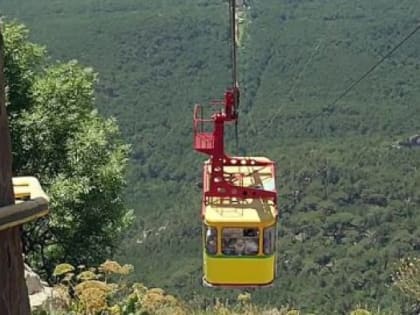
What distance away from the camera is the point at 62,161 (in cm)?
977

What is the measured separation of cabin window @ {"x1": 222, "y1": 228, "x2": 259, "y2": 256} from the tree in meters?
2.57

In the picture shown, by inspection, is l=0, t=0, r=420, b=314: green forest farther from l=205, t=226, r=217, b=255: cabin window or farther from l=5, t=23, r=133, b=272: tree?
l=205, t=226, r=217, b=255: cabin window

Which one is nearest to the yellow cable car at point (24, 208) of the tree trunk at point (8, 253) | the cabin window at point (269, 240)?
the tree trunk at point (8, 253)

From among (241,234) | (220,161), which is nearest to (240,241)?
(241,234)

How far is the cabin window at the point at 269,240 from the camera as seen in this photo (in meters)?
6.79

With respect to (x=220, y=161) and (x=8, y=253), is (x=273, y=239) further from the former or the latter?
(x=8, y=253)

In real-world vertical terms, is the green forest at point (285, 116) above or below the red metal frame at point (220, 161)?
below

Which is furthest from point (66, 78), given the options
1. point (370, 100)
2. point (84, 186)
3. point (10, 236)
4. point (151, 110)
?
point (370, 100)

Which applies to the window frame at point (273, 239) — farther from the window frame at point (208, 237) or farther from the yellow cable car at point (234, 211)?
the window frame at point (208, 237)

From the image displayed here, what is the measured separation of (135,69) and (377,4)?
31.3 m

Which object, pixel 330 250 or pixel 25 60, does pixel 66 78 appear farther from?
pixel 330 250

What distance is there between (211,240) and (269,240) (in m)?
0.44

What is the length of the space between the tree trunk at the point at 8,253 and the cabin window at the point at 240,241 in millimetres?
5314

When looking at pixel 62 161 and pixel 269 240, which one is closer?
pixel 269 240
